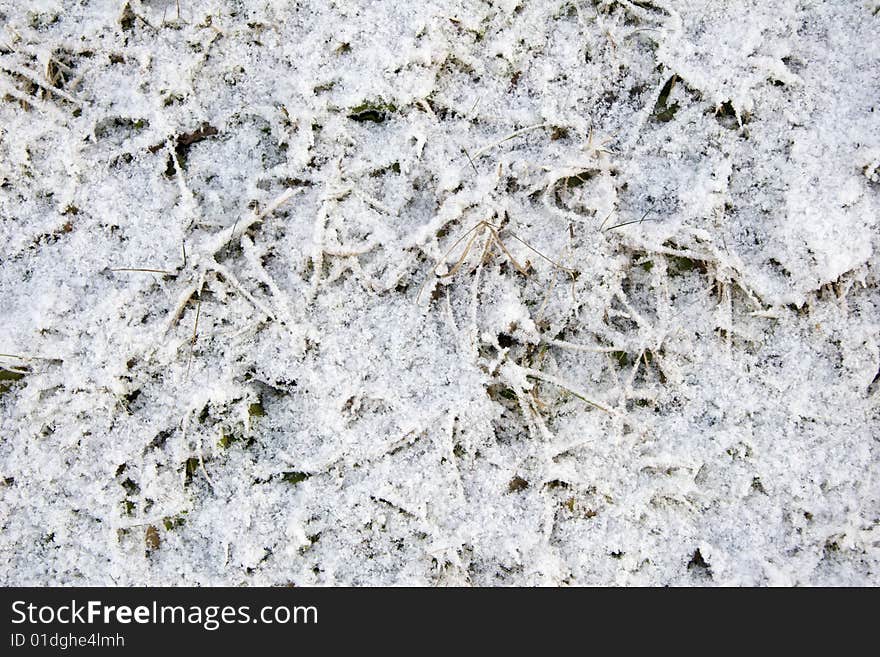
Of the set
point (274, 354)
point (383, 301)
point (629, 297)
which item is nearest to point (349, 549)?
point (274, 354)

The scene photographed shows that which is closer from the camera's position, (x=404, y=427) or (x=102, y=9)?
(x=404, y=427)

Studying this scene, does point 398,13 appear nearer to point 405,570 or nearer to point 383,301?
point 383,301

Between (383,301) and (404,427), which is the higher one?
(383,301)

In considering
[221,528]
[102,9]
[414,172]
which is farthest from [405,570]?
[102,9]
